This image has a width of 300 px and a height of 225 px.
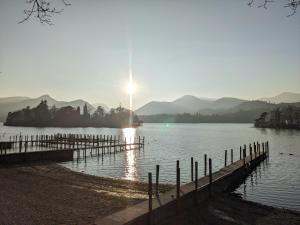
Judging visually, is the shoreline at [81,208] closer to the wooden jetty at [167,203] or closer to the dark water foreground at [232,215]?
the dark water foreground at [232,215]

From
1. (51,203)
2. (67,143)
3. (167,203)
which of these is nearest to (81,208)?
(51,203)

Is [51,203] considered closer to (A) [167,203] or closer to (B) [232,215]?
(A) [167,203]

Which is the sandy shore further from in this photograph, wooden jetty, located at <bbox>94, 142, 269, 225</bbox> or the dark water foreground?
the dark water foreground

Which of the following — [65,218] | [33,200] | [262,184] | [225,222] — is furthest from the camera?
[262,184]

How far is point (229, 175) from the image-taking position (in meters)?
24.8

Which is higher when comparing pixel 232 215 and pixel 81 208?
pixel 81 208

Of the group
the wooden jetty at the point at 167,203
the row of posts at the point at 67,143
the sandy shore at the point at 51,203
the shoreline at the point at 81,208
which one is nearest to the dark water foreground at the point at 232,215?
the shoreline at the point at 81,208

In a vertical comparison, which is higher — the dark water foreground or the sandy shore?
the sandy shore

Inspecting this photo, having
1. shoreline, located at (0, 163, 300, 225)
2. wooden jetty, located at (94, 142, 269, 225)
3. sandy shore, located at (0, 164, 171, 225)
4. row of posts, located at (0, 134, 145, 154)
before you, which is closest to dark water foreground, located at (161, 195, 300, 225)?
shoreline, located at (0, 163, 300, 225)

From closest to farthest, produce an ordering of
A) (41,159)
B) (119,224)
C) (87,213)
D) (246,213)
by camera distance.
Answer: (119,224) → (87,213) → (246,213) → (41,159)

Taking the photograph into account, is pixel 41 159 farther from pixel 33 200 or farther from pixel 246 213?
pixel 246 213

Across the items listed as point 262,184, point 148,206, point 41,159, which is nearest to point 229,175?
point 262,184

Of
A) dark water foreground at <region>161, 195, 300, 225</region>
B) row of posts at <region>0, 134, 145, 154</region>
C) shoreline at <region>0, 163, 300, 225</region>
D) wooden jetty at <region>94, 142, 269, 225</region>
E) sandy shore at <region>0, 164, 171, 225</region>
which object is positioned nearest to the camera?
wooden jetty at <region>94, 142, 269, 225</region>

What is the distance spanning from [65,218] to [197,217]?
6.11 meters
